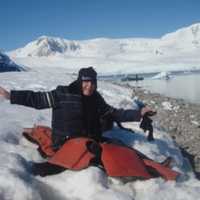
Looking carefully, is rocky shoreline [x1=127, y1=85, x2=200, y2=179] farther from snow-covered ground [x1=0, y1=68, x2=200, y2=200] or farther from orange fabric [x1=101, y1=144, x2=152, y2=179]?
snow-covered ground [x1=0, y1=68, x2=200, y2=200]

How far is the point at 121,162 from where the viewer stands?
4898mm

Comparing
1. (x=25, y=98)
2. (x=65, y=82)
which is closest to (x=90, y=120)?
(x=25, y=98)

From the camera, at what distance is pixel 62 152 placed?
202 inches

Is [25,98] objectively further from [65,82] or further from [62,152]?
[65,82]

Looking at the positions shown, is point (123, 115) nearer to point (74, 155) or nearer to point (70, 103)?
point (70, 103)

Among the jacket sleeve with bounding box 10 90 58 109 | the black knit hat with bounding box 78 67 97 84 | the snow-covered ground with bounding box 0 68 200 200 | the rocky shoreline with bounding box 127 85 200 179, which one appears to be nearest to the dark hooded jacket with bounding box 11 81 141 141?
the jacket sleeve with bounding box 10 90 58 109

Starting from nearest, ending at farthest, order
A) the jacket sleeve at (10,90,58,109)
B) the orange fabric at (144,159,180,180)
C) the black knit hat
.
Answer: the orange fabric at (144,159,180,180) → the black knit hat → the jacket sleeve at (10,90,58,109)

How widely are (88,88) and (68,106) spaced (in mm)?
314

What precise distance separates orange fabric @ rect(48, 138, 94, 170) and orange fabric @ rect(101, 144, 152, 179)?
0.19 metres

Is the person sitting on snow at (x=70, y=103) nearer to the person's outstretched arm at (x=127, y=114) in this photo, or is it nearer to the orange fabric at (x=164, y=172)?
the person's outstretched arm at (x=127, y=114)

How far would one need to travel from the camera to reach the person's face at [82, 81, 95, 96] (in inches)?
211

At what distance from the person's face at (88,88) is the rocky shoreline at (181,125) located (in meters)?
3.75

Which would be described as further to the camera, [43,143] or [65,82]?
[65,82]

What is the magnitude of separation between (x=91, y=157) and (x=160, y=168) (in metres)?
0.77
